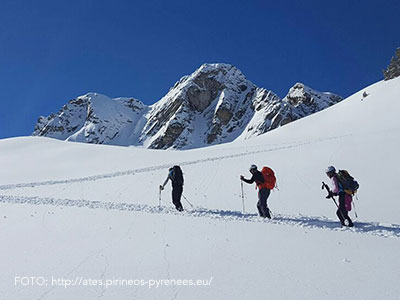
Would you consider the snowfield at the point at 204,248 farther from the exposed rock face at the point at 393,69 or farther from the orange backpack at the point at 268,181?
the exposed rock face at the point at 393,69

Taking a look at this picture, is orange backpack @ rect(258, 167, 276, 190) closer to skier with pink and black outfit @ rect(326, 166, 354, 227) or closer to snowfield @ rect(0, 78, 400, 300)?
snowfield @ rect(0, 78, 400, 300)

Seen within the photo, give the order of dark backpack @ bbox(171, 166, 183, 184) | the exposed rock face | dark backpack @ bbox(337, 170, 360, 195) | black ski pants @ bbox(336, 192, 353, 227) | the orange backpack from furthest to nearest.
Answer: the exposed rock face < dark backpack @ bbox(171, 166, 183, 184) < the orange backpack < dark backpack @ bbox(337, 170, 360, 195) < black ski pants @ bbox(336, 192, 353, 227)

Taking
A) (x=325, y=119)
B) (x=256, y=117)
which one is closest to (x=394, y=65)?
(x=325, y=119)

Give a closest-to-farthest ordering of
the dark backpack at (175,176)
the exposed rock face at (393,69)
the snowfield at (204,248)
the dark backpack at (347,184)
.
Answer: the snowfield at (204,248), the dark backpack at (347,184), the dark backpack at (175,176), the exposed rock face at (393,69)

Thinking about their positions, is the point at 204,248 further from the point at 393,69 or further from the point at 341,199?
the point at 393,69

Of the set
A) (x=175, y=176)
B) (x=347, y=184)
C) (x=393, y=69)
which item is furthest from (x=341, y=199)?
(x=393, y=69)

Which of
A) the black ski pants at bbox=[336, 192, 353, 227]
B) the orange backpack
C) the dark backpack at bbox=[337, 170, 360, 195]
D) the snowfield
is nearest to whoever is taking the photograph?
the snowfield

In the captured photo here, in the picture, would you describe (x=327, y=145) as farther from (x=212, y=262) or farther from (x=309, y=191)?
(x=212, y=262)

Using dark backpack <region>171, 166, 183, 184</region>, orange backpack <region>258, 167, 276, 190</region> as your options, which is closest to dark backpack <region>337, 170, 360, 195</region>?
orange backpack <region>258, 167, 276, 190</region>

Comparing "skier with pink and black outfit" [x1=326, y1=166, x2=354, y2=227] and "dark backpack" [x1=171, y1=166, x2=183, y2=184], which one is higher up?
"dark backpack" [x1=171, y1=166, x2=183, y2=184]

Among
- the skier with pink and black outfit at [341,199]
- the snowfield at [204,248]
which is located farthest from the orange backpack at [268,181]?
the skier with pink and black outfit at [341,199]

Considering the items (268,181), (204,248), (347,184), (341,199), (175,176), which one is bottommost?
(204,248)

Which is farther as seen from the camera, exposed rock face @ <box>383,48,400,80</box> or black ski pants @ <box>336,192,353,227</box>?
exposed rock face @ <box>383,48,400,80</box>

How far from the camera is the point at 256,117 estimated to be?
181125mm
